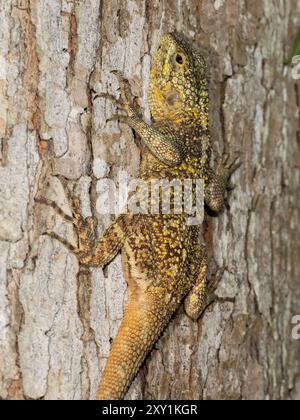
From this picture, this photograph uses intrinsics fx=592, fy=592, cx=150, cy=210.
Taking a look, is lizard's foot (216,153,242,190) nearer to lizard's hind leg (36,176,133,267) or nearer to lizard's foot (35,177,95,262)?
lizard's hind leg (36,176,133,267)

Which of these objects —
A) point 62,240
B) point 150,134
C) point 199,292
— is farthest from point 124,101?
point 199,292

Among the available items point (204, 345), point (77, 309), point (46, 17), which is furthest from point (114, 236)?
point (46, 17)

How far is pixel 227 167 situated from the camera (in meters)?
3.96

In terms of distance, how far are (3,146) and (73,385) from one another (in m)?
1.32

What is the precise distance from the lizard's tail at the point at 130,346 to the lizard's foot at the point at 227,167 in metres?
1.02

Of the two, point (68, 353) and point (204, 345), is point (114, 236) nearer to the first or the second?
point (68, 353)

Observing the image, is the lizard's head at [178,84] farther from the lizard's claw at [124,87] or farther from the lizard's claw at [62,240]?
the lizard's claw at [62,240]

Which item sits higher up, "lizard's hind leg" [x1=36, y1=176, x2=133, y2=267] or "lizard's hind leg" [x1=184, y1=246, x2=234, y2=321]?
"lizard's hind leg" [x1=36, y1=176, x2=133, y2=267]

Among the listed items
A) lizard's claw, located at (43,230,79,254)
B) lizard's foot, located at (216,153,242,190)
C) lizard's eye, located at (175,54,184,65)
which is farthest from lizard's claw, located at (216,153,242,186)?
lizard's claw, located at (43,230,79,254)

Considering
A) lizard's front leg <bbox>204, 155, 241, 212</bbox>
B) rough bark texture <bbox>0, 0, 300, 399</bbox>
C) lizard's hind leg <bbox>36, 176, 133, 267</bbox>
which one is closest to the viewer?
rough bark texture <bbox>0, 0, 300, 399</bbox>

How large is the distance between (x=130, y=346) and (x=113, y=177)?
0.95 m

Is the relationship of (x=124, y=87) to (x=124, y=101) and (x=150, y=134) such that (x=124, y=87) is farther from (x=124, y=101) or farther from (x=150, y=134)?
(x=150, y=134)

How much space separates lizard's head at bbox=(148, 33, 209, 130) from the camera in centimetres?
357

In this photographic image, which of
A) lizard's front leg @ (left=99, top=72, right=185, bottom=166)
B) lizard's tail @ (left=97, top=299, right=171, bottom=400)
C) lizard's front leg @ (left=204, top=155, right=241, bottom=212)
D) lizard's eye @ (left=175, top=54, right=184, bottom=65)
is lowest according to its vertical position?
lizard's tail @ (left=97, top=299, right=171, bottom=400)
